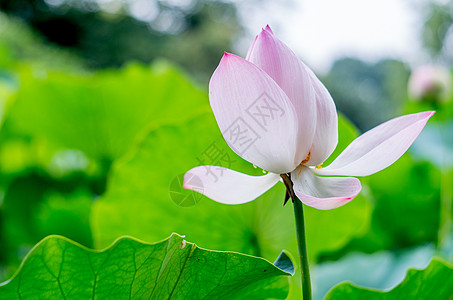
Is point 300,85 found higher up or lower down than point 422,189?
higher up

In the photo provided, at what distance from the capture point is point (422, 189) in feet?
2.28

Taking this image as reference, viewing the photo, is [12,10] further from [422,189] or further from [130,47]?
[422,189]

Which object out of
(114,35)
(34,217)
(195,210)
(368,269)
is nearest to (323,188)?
(195,210)

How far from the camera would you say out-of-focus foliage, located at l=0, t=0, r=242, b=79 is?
618cm

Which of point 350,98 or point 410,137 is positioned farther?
point 350,98

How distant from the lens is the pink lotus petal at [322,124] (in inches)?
8.4

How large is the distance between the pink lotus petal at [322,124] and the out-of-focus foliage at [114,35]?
5.99 metres

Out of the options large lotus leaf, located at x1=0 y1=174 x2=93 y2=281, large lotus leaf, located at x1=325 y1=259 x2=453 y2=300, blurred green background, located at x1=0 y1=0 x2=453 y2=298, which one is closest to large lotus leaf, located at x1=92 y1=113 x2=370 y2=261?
blurred green background, located at x1=0 y1=0 x2=453 y2=298

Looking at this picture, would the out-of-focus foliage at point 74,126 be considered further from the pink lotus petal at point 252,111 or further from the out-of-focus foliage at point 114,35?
the out-of-focus foliage at point 114,35

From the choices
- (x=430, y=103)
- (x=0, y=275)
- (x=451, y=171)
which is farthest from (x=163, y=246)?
(x=430, y=103)

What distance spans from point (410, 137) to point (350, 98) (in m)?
6.68

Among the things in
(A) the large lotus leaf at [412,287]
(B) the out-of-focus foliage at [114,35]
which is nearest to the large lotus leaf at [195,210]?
(A) the large lotus leaf at [412,287]

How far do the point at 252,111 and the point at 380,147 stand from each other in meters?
0.06

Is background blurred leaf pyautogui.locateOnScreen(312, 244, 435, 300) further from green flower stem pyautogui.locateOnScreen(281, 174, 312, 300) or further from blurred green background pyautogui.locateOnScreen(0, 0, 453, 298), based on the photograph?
green flower stem pyautogui.locateOnScreen(281, 174, 312, 300)
